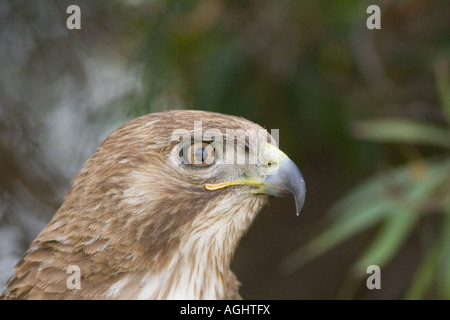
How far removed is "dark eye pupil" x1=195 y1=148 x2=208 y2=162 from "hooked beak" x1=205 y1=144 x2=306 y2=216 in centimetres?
11

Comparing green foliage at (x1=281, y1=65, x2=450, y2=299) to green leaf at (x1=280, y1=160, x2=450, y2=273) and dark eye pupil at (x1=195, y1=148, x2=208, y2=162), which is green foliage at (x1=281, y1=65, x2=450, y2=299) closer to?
green leaf at (x1=280, y1=160, x2=450, y2=273)

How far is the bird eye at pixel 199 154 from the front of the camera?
301 cm

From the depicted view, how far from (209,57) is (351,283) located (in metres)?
2.68

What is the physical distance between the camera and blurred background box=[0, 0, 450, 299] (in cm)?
538

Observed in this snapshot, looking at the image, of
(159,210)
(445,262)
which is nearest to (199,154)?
(159,210)

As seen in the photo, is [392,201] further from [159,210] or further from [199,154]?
[159,210]

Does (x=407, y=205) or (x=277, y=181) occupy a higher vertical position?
(x=277, y=181)

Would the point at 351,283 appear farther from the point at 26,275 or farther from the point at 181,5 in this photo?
the point at 26,275

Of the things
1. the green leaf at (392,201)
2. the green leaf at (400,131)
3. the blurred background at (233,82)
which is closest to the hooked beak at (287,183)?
the green leaf at (392,201)

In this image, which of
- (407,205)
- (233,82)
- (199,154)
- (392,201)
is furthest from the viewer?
(233,82)

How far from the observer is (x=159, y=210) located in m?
2.99

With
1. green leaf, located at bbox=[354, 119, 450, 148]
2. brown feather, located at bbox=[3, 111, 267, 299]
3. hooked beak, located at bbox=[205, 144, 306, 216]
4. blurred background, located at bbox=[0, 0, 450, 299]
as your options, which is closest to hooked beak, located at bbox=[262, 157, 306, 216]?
hooked beak, located at bbox=[205, 144, 306, 216]

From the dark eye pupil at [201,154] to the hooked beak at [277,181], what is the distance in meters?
0.11

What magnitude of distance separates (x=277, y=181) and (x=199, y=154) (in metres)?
0.34
